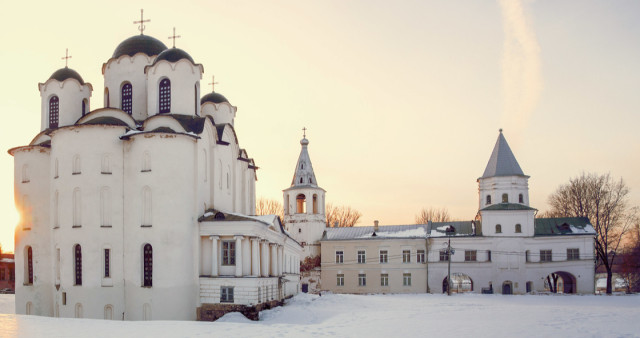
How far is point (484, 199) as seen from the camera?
55.5 meters

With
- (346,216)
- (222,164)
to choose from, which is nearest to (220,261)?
(222,164)

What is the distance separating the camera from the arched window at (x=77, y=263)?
94.5 ft

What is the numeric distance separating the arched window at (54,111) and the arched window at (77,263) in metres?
9.05

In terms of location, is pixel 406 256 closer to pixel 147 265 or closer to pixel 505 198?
pixel 505 198

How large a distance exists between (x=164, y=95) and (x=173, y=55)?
7.31 feet

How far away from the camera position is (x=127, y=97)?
34969 millimetres

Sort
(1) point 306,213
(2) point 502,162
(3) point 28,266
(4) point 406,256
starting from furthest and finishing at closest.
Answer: (1) point 306,213
(4) point 406,256
(2) point 502,162
(3) point 28,266

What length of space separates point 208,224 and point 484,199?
109ft

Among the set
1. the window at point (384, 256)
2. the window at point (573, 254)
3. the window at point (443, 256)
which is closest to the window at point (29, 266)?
the window at point (384, 256)

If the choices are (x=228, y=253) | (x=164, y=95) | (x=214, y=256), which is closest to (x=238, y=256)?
(x=228, y=253)

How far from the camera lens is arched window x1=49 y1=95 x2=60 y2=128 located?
3466cm

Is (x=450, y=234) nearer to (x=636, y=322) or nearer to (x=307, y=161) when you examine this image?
(x=307, y=161)

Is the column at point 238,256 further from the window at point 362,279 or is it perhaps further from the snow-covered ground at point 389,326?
the window at point 362,279

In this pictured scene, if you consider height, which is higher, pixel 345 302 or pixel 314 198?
pixel 314 198
